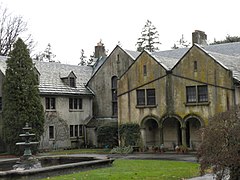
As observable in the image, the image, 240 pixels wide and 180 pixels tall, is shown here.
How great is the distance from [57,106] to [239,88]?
17.2m

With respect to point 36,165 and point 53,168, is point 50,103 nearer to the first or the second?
point 36,165

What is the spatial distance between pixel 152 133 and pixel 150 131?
0.32m

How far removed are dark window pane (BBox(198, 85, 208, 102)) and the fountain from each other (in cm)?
1175

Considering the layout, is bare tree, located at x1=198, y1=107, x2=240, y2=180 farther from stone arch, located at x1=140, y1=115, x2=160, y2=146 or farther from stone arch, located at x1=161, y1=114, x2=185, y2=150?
stone arch, located at x1=140, y1=115, x2=160, y2=146

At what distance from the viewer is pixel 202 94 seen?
3416 cm

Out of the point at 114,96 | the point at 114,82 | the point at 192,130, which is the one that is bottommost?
the point at 192,130

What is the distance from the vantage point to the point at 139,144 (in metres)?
36.9

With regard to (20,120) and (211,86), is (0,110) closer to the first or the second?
(20,120)

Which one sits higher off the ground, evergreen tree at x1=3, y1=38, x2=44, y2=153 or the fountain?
evergreen tree at x1=3, y1=38, x2=44, y2=153

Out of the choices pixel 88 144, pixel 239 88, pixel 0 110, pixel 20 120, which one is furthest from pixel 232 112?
pixel 88 144

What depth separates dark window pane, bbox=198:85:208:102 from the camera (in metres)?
34.0

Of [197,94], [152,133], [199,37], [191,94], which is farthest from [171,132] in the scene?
[199,37]

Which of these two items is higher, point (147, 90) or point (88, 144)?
point (147, 90)

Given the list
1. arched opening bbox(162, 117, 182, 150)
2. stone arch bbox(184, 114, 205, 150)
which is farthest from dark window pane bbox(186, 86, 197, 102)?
arched opening bbox(162, 117, 182, 150)
